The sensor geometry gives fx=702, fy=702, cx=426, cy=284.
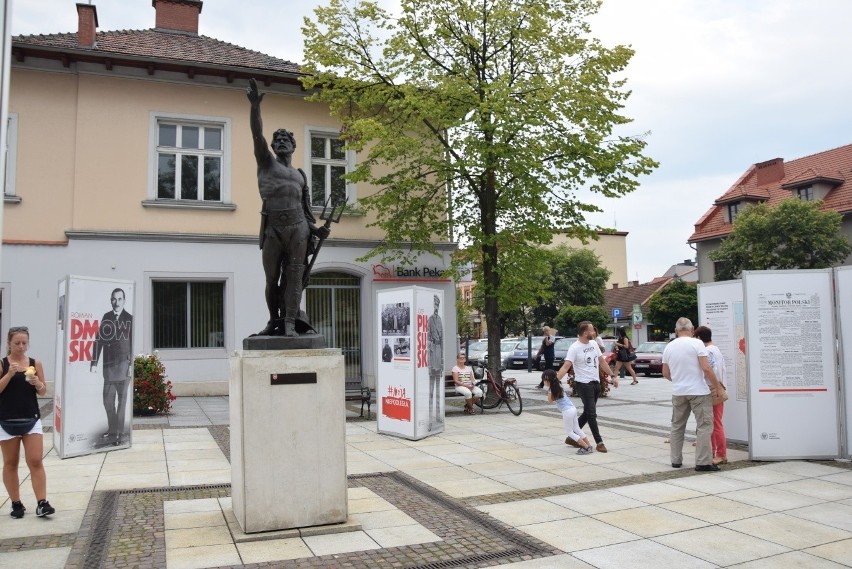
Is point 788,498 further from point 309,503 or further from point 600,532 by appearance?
point 309,503

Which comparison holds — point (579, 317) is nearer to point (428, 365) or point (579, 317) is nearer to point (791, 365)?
point (428, 365)

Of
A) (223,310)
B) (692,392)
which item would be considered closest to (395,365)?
(692,392)

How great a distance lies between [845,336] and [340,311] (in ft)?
43.0

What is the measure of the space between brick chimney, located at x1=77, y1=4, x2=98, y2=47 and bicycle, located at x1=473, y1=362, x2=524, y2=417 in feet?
43.2

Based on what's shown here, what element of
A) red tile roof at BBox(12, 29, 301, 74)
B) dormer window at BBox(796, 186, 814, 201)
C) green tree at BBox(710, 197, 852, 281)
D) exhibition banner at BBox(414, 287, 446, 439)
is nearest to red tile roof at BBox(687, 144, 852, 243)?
dormer window at BBox(796, 186, 814, 201)

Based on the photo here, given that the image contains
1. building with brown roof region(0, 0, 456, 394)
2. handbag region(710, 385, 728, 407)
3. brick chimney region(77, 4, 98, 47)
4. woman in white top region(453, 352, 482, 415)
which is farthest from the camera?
brick chimney region(77, 4, 98, 47)

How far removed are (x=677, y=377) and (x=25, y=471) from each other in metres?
8.09

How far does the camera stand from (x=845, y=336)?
9016 millimetres

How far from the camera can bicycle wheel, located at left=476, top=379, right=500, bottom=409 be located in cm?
1499

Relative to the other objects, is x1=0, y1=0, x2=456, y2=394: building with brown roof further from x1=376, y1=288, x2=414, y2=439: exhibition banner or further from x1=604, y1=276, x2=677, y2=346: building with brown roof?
x1=604, y1=276, x2=677, y2=346: building with brown roof

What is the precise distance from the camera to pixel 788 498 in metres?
7.22

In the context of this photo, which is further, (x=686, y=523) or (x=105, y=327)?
(x=105, y=327)

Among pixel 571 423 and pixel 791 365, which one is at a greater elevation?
pixel 791 365

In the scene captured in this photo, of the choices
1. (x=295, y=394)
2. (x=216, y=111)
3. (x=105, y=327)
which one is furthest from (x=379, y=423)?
(x=216, y=111)
